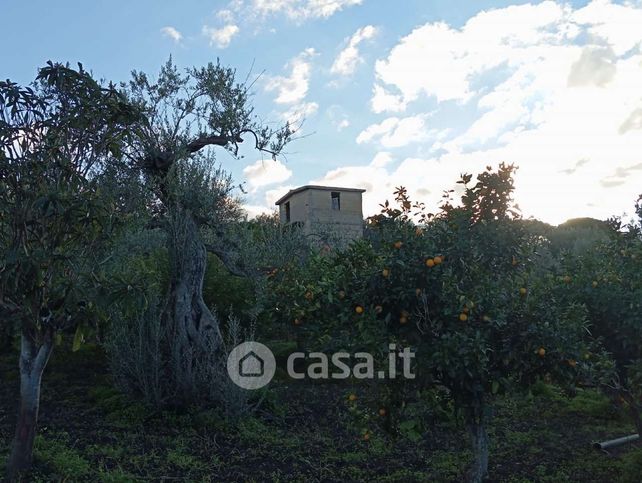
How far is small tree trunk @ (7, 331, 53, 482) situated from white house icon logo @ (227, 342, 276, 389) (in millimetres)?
3138

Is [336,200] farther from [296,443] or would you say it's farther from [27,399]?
[27,399]

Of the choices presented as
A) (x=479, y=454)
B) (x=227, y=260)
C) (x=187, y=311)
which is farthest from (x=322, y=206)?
(x=479, y=454)

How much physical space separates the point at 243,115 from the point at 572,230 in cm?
2762

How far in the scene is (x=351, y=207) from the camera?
3659 centimetres

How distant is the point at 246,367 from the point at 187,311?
1426 mm

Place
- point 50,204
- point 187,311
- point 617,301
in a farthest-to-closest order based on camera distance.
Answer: point 187,311, point 617,301, point 50,204

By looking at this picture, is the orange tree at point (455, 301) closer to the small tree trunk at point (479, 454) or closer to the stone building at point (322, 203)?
the small tree trunk at point (479, 454)

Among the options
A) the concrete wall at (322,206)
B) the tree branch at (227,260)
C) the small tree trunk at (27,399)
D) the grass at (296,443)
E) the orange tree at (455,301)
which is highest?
the concrete wall at (322,206)

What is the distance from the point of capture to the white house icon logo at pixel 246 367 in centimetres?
840

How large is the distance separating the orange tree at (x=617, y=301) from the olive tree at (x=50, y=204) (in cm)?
464

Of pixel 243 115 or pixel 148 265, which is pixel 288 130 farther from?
pixel 148 265

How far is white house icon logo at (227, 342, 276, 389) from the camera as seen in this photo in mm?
8398

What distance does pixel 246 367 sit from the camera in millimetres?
8672

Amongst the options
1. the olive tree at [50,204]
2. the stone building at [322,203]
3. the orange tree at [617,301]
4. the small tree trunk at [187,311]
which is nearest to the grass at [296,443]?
the small tree trunk at [187,311]
